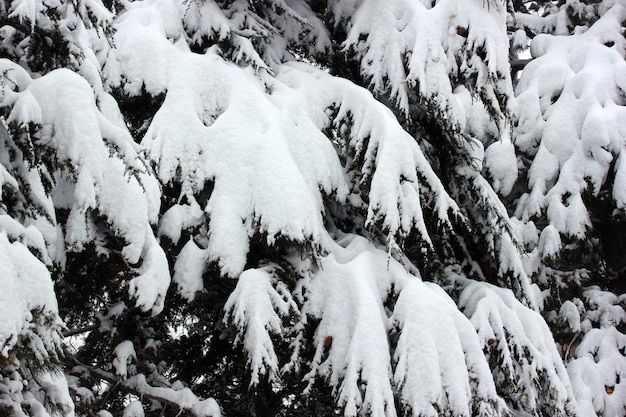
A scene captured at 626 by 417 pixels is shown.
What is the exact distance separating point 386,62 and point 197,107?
1413mm

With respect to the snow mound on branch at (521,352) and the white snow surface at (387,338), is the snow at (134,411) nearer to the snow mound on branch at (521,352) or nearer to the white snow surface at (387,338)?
the white snow surface at (387,338)

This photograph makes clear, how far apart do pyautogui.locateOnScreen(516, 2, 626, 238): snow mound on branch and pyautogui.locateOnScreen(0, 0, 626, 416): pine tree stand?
36mm

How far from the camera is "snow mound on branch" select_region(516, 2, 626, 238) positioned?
4.97 meters

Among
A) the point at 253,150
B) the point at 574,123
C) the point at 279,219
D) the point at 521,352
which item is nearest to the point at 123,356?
the point at 279,219

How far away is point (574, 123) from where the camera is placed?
529 cm

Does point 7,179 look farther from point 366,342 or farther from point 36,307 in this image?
point 366,342

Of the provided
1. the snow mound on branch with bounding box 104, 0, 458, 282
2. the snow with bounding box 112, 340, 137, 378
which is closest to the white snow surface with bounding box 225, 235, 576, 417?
the snow mound on branch with bounding box 104, 0, 458, 282

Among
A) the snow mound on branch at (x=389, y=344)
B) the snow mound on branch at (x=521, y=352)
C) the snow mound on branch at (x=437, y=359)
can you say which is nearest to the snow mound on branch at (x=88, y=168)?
the snow mound on branch at (x=389, y=344)

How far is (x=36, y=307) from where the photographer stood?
178 centimetres

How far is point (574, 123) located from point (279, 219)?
11.8ft

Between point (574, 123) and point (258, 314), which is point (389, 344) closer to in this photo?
point (258, 314)

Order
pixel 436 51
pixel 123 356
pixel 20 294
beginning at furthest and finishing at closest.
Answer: pixel 436 51 < pixel 123 356 < pixel 20 294

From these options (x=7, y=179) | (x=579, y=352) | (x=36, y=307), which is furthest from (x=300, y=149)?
(x=579, y=352)

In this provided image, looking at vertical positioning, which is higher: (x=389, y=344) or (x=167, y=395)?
(x=389, y=344)
